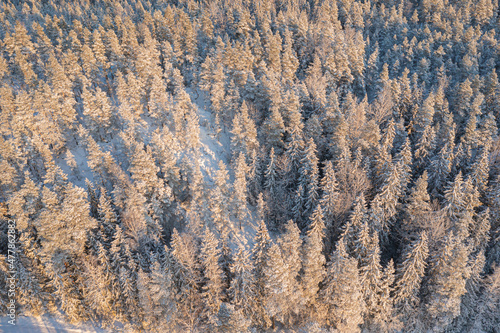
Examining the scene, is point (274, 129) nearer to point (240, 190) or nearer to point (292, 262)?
point (240, 190)

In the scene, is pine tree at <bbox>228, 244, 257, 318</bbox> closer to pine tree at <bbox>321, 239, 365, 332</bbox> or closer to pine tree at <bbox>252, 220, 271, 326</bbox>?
pine tree at <bbox>252, 220, 271, 326</bbox>

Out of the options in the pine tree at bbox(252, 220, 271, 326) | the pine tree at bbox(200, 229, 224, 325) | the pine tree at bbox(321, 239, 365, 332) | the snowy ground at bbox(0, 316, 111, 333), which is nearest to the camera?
the pine tree at bbox(321, 239, 365, 332)

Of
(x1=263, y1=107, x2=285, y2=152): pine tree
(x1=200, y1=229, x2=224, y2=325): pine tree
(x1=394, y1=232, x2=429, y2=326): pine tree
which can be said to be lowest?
(x1=394, y1=232, x2=429, y2=326): pine tree

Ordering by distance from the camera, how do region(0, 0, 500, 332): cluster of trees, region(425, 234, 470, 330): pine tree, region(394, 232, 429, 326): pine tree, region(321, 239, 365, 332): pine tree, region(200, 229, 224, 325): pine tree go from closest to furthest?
region(321, 239, 365, 332): pine tree, region(425, 234, 470, 330): pine tree, region(200, 229, 224, 325): pine tree, region(0, 0, 500, 332): cluster of trees, region(394, 232, 429, 326): pine tree

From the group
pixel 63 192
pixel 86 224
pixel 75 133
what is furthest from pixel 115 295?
pixel 75 133

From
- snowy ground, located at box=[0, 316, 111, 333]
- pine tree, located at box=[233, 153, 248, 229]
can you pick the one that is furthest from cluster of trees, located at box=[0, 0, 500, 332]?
snowy ground, located at box=[0, 316, 111, 333]

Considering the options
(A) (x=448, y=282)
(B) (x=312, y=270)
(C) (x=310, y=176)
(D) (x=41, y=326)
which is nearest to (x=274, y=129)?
(C) (x=310, y=176)

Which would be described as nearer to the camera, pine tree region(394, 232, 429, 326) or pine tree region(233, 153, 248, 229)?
pine tree region(394, 232, 429, 326)

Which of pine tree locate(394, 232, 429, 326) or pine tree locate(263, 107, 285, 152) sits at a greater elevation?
pine tree locate(263, 107, 285, 152)

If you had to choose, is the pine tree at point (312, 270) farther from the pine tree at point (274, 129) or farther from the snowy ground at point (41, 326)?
the snowy ground at point (41, 326)
